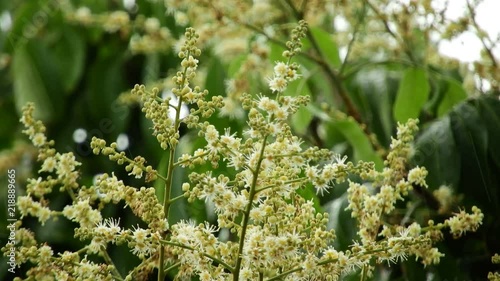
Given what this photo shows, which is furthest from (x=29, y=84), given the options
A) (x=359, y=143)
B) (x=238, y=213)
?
(x=238, y=213)

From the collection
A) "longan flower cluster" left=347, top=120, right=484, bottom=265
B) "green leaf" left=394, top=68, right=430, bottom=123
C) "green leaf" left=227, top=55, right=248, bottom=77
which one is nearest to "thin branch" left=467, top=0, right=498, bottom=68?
"green leaf" left=394, top=68, right=430, bottom=123

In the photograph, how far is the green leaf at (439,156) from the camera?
110 cm

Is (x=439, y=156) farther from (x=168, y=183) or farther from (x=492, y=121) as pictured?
(x=168, y=183)

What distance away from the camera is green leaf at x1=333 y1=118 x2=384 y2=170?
44.1 inches

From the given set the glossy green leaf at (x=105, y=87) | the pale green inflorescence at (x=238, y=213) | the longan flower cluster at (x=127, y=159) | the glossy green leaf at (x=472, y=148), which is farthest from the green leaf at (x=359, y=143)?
the glossy green leaf at (x=105, y=87)

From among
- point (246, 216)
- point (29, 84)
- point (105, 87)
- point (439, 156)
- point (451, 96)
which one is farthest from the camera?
point (105, 87)

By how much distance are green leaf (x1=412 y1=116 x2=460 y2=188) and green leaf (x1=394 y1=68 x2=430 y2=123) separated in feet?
0.22

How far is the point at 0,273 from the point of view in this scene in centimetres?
153

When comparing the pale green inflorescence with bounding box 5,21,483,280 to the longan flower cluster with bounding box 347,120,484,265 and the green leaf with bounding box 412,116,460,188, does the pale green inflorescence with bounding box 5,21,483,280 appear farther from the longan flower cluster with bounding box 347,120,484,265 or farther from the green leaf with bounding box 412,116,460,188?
the green leaf with bounding box 412,116,460,188

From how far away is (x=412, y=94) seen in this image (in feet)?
4.06

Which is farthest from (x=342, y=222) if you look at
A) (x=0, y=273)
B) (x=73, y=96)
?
(x=73, y=96)

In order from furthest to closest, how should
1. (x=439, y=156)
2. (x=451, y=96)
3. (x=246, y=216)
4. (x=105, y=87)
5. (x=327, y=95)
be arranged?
(x=105, y=87)
(x=327, y=95)
(x=451, y=96)
(x=439, y=156)
(x=246, y=216)

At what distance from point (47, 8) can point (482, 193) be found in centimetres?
127

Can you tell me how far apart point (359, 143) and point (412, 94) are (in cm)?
17
